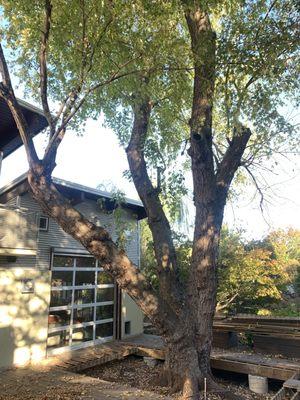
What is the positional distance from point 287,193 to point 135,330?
6.95 meters

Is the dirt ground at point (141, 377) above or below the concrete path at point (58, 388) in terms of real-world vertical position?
below

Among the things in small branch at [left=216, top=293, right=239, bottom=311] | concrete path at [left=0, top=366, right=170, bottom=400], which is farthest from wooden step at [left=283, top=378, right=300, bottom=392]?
small branch at [left=216, top=293, right=239, bottom=311]

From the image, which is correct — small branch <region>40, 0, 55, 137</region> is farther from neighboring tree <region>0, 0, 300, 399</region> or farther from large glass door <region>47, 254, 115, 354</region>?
large glass door <region>47, 254, 115, 354</region>

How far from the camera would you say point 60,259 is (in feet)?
31.7

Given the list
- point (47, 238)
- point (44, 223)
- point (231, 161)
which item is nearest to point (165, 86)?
point (231, 161)

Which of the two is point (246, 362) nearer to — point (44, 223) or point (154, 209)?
point (154, 209)

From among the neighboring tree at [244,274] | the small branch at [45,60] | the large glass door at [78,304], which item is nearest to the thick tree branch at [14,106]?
the small branch at [45,60]

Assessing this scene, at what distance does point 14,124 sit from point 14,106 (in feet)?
13.1

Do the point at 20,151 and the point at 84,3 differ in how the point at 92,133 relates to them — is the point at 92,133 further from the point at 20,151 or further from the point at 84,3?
the point at 84,3

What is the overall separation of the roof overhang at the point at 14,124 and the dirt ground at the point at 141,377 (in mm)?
6753

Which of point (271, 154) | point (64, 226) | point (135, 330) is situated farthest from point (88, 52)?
point (135, 330)

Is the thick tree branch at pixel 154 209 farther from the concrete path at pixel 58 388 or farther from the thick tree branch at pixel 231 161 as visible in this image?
the concrete path at pixel 58 388

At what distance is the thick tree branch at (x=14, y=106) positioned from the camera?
584 centimetres

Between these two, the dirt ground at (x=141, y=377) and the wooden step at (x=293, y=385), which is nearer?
the wooden step at (x=293, y=385)
